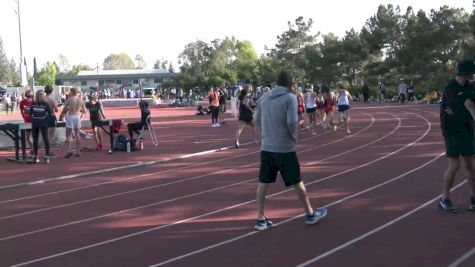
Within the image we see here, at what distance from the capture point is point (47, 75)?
145000 millimetres

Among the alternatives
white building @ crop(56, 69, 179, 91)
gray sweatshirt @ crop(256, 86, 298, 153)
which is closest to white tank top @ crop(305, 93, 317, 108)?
gray sweatshirt @ crop(256, 86, 298, 153)

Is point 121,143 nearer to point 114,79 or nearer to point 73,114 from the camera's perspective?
point 73,114

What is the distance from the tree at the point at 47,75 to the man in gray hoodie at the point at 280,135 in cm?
13426

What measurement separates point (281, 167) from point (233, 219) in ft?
4.21

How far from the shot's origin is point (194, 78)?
229 ft

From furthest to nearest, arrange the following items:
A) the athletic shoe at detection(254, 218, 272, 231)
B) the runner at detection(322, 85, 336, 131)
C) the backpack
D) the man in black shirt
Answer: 1. the runner at detection(322, 85, 336, 131)
2. the man in black shirt
3. the backpack
4. the athletic shoe at detection(254, 218, 272, 231)

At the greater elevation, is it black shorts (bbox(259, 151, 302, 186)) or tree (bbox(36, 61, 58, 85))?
tree (bbox(36, 61, 58, 85))

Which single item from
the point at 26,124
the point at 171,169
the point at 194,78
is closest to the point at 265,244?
the point at 171,169

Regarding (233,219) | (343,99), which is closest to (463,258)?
(233,219)

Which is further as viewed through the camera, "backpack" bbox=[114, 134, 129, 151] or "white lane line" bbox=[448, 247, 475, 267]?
"backpack" bbox=[114, 134, 129, 151]

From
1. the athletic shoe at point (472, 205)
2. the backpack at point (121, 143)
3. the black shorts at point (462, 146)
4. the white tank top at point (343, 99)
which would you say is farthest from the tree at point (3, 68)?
the black shorts at point (462, 146)

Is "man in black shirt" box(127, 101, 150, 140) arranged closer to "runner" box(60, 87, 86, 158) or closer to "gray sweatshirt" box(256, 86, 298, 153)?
"runner" box(60, 87, 86, 158)

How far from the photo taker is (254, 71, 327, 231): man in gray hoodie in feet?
23.5

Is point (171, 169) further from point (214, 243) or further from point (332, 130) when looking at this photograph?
point (332, 130)
